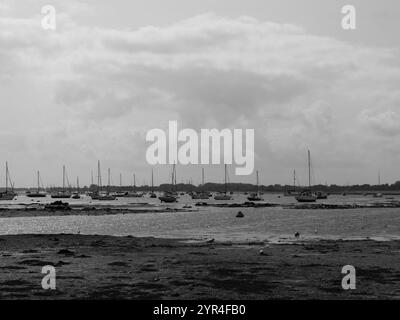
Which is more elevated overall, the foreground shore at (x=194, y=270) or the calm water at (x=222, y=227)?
the foreground shore at (x=194, y=270)

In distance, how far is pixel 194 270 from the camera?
29359mm

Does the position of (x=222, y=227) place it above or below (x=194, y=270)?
below

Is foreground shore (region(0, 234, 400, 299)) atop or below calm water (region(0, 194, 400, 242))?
atop

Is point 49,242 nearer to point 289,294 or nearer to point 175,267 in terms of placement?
point 175,267

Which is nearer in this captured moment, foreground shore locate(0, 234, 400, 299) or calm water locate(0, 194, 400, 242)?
foreground shore locate(0, 234, 400, 299)

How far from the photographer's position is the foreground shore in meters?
23.0

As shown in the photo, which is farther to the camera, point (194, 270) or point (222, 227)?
Answer: point (222, 227)

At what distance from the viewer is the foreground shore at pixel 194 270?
2302 centimetres

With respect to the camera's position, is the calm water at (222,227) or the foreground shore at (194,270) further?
the calm water at (222,227)
